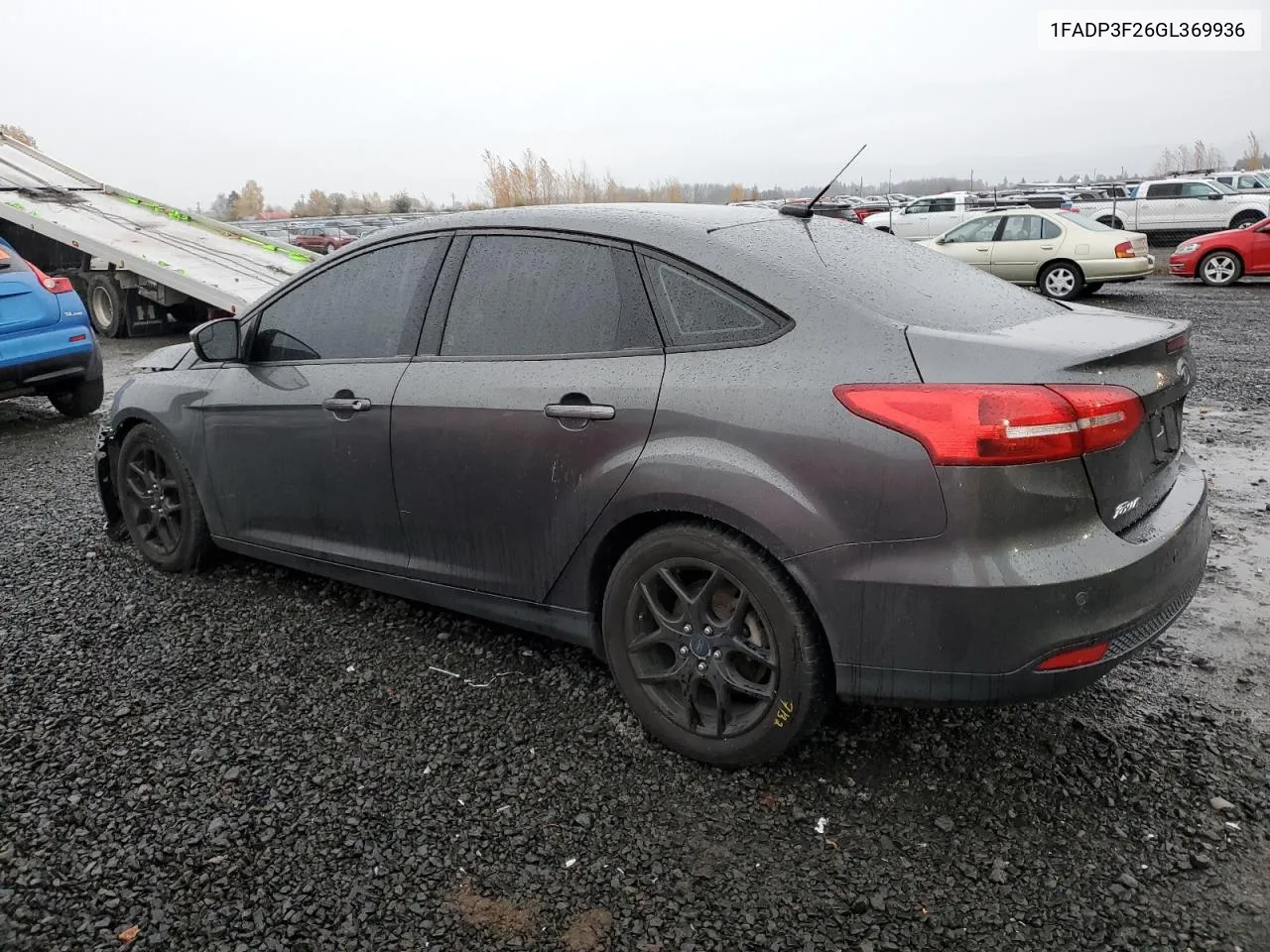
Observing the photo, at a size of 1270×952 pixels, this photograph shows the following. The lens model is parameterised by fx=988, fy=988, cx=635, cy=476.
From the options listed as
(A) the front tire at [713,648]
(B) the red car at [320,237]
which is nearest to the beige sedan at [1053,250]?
(A) the front tire at [713,648]

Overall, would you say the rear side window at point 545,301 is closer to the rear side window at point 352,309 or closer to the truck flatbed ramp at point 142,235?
the rear side window at point 352,309

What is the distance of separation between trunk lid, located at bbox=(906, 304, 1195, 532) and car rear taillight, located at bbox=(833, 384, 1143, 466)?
38 millimetres

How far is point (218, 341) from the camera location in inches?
155

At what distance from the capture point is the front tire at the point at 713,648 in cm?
257

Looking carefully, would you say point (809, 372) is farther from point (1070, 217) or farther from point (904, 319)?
point (1070, 217)

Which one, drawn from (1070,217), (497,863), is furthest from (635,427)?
(1070,217)

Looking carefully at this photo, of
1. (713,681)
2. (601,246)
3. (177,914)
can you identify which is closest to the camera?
(177,914)

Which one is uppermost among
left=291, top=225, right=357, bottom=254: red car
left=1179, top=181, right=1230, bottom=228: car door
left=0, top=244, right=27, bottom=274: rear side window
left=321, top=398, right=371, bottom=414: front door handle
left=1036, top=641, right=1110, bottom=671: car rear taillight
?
left=291, top=225, right=357, bottom=254: red car

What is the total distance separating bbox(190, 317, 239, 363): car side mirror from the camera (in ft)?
12.9

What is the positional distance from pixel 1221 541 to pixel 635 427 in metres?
3.22

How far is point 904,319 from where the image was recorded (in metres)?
2.59

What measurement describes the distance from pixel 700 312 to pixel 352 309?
152 cm

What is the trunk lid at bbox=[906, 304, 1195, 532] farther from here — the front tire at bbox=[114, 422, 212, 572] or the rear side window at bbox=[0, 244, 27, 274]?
Answer: the rear side window at bbox=[0, 244, 27, 274]

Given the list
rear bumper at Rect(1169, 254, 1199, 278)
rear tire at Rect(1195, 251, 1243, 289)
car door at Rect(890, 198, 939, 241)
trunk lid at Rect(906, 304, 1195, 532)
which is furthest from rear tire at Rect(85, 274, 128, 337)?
car door at Rect(890, 198, 939, 241)
